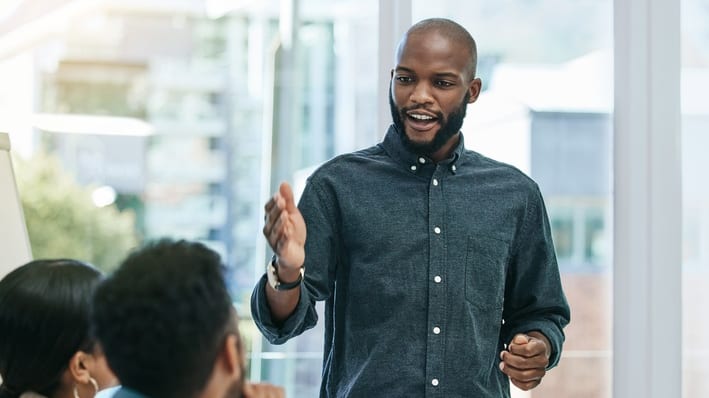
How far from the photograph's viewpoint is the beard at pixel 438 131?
207 cm

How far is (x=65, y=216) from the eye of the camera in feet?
13.6

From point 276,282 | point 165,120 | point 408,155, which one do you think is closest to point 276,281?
point 276,282

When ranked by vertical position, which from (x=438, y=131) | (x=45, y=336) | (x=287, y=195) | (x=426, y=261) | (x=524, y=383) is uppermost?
(x=438, y=131)

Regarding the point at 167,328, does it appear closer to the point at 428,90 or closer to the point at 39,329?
the point at 39,329

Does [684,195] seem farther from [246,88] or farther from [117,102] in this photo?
[117,102]

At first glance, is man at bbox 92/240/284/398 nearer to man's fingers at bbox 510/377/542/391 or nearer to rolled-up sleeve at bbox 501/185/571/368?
man's fingers at bbox 510/377/542/391

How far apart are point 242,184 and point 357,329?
227cm

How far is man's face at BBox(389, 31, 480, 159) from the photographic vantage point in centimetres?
205

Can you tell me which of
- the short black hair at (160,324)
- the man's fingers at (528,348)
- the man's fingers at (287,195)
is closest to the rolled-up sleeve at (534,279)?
the man's fingers at (528,348)

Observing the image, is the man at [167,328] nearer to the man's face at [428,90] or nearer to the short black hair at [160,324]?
the short black hair at [160,324]

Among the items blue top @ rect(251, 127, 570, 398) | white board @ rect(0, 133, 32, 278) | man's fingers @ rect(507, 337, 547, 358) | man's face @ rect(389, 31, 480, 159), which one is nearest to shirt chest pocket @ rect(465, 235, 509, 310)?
blue top @ rect(251, 127, 570, 398)

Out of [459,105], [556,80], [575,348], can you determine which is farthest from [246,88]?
[459,105]

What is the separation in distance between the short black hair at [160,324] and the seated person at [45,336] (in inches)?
17.1

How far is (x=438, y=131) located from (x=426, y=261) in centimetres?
26
